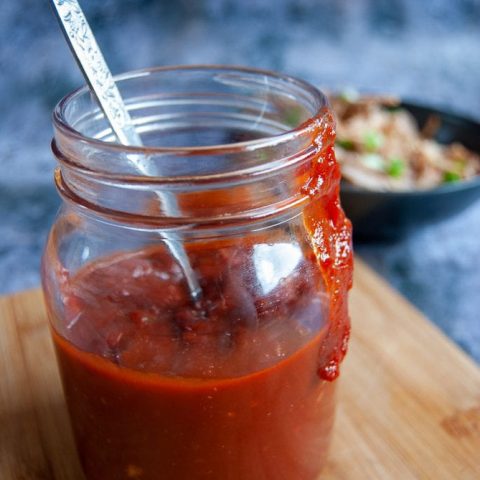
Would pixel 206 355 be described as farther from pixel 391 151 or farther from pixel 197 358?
pixel 391 151

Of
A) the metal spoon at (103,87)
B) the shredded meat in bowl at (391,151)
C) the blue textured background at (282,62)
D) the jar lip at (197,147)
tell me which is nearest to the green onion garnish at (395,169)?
the shredded meat in bowl at (391,151)

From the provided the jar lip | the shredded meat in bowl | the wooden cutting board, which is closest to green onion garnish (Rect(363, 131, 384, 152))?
the shredded meat in bowl

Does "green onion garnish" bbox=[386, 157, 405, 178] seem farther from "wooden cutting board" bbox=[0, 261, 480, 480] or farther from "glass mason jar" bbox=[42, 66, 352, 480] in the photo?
"glass mason jar" bbox=[42, 66, 352, 480]

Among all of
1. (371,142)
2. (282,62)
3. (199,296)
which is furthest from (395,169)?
(199,296)

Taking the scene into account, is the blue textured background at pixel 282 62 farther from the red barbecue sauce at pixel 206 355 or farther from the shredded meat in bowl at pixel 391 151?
the red barbecue sauce at pixel 206 355

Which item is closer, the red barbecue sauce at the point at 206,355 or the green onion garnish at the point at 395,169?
the red barbecue sauce at the point at 206,355
